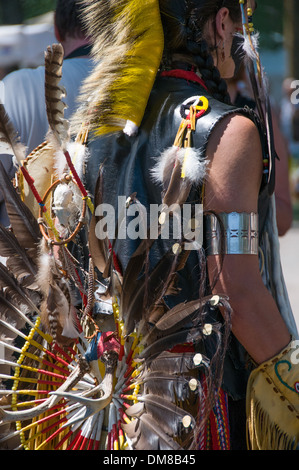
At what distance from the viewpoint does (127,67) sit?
1.80 m

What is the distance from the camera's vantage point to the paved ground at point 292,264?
614cm

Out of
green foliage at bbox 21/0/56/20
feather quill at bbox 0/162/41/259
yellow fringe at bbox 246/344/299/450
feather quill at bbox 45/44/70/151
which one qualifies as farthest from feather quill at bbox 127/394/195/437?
green foliage at bbox 21/0/56/20

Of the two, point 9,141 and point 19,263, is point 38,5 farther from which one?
point 19,263

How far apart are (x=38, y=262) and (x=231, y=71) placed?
31.6 inches

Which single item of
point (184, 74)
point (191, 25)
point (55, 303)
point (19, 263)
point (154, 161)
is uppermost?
point (191, 25)

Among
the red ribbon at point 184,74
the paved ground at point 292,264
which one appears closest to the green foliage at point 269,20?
the paved ground at point 292,264

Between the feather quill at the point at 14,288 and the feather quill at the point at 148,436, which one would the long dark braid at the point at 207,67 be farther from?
the feather quill at the point at 148,436

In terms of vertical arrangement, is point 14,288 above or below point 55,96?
below

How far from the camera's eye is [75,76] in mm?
2785

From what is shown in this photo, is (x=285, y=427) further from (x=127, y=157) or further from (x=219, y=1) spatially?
(x=219, y=1)

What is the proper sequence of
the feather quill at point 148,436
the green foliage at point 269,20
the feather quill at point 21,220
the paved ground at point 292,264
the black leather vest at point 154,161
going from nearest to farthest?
the feather quill at point 148,436
the black leather vest at point 154,161
the feather quill at point 21,220
the paved ground at point 292,264
the green foliage at point 269,20

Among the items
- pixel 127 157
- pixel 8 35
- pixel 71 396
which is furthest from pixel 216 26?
pixel 8 35

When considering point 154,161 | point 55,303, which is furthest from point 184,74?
point 55,303

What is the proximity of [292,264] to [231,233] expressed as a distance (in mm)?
6292
